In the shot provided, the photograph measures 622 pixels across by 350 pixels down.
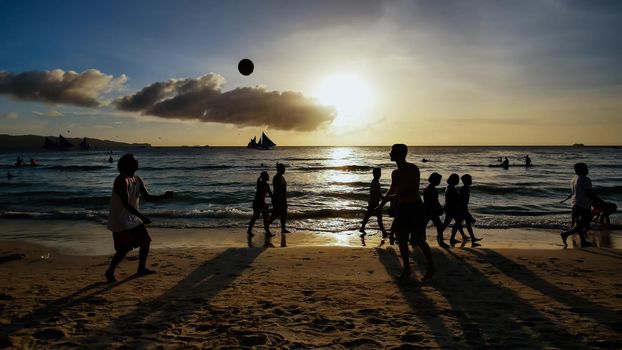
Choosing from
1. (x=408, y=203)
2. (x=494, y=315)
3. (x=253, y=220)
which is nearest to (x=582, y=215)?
(x=408, y=203)

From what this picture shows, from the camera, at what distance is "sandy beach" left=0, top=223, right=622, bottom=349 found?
414 cm

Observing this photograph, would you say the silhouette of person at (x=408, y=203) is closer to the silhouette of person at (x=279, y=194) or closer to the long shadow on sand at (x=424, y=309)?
the long shadow on sand at (x=424, y=309)

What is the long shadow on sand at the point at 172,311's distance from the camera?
4160mm

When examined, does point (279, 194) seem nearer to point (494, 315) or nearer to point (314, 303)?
point (314, 303)

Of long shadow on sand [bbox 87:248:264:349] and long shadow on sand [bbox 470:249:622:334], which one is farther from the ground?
long shadow on sand [bbox 470:249:622:334]

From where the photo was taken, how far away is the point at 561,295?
556 centimetres

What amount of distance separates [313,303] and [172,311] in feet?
6.01

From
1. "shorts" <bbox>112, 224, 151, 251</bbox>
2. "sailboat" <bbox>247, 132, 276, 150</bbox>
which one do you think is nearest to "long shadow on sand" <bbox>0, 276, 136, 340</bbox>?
"shorts" <bbox>112, 224, 151, 251</bbox>

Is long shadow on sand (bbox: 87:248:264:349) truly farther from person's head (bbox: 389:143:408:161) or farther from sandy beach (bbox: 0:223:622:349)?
person's head (bbox: 389:143:408:161)

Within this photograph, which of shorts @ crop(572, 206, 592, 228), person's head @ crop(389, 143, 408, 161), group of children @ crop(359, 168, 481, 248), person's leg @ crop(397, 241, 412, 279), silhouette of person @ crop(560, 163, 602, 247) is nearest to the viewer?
person's head @ crop(389, 143, 408, 161)

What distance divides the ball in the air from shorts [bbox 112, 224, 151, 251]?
23.8 feet

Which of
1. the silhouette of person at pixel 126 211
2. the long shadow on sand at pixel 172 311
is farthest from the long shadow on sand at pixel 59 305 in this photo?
the long shadow on sand at pixel 172 311

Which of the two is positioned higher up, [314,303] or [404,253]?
[404,253]

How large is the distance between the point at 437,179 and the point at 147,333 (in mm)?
6926
